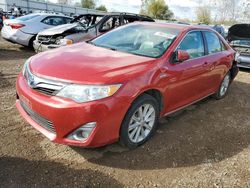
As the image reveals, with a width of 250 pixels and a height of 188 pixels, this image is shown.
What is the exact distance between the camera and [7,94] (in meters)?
5.03

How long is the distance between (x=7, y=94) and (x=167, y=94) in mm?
3008

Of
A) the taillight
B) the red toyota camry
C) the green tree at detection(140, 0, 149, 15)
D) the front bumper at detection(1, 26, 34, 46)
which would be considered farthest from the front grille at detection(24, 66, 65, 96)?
the green tree at detection(140, 0, 149, 15)

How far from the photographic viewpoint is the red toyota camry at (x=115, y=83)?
2.94m

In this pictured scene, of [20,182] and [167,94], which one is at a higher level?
[167,94]

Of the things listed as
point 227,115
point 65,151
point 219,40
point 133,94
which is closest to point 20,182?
point 65,151

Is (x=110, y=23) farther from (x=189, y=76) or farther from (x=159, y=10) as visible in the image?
(x=159, y=10)

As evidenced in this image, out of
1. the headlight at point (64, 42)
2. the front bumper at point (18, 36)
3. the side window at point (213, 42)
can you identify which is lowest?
the front bumper at point (18, 36)

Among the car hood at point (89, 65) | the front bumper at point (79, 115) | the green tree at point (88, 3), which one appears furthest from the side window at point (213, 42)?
the green tree at point (88, 3)

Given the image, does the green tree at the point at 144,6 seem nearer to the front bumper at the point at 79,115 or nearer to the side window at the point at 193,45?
the side window at the point at 193,45

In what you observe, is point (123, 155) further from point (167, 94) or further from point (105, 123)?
point (167, 94)

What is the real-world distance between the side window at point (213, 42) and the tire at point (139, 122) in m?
2.01

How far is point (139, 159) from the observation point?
339 cm

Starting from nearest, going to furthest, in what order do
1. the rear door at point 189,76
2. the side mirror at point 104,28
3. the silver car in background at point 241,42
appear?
the rear door at point 189,76 < the side mirror at point 104,28 < the silver car in background at point 241,42

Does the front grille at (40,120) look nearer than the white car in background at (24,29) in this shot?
Yes
